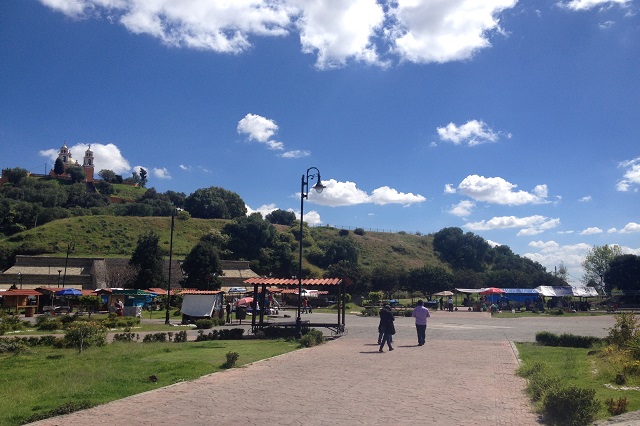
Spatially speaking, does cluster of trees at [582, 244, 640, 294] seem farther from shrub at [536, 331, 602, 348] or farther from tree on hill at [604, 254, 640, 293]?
shrub at [536, 331, 602, 348]

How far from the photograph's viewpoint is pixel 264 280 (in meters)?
23.0

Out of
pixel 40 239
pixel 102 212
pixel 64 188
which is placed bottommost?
pixel 40 239

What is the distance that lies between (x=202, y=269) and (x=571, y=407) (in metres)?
59.0

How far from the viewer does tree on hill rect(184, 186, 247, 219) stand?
378 ft

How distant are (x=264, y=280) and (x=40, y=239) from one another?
225 ft

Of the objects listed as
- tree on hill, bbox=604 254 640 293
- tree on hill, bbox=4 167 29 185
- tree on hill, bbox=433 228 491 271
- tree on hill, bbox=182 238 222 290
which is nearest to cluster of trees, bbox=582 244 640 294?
tree on hill, bbox=604 254 640 293

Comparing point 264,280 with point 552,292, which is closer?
point 264,280

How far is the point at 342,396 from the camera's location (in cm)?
898

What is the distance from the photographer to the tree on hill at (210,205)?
115m

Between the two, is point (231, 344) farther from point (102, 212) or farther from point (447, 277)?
point (102, 212)

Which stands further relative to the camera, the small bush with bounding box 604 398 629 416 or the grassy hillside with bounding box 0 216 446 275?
the grassy hillside with bounding box 0 216 446 275

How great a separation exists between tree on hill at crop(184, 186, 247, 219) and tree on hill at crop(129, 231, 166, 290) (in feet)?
178

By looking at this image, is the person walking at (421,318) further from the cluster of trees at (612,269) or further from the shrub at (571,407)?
the cluster of trees at (612,269)

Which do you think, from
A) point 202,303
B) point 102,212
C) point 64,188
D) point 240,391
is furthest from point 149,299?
point 64,188
